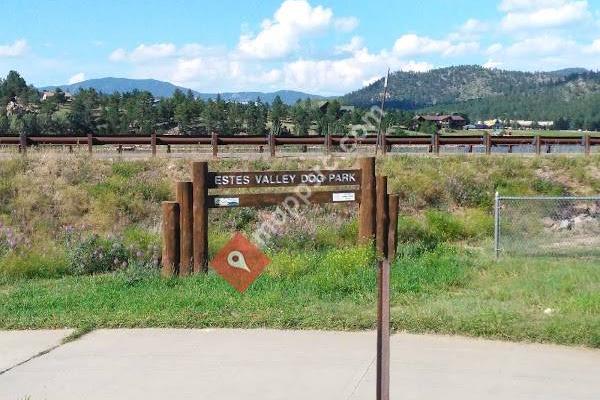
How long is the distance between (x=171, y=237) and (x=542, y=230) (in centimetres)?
783

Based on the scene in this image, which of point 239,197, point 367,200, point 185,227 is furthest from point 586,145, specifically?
point 185,227

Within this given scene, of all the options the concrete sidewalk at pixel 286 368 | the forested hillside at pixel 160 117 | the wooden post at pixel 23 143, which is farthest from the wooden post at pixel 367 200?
the forested hillside at pixel 160 117

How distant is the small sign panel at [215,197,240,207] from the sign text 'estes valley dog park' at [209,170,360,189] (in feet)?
0.62

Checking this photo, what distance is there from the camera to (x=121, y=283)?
980cm

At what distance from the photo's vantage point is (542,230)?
14828mm

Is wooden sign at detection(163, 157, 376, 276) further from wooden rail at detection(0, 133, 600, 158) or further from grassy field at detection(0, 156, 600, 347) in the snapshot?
wooden rail at detection(0, 133, 600, 158)

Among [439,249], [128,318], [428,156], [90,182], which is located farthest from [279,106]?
[128,318]

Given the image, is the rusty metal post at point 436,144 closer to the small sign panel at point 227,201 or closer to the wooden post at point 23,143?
the wooden post at point 23,143

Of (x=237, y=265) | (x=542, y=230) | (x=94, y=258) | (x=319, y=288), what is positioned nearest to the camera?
(x=319, y=288)

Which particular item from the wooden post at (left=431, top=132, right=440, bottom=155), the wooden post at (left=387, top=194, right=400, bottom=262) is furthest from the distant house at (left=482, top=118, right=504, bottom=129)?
the wooden post at (left=387, top=194, right=400, bottom=262)

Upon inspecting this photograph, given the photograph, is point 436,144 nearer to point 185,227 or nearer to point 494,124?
point 185,227

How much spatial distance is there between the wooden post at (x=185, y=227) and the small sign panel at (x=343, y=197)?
2266 mm

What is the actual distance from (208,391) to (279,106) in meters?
51.8

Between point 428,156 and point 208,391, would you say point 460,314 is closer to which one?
point 208,391
